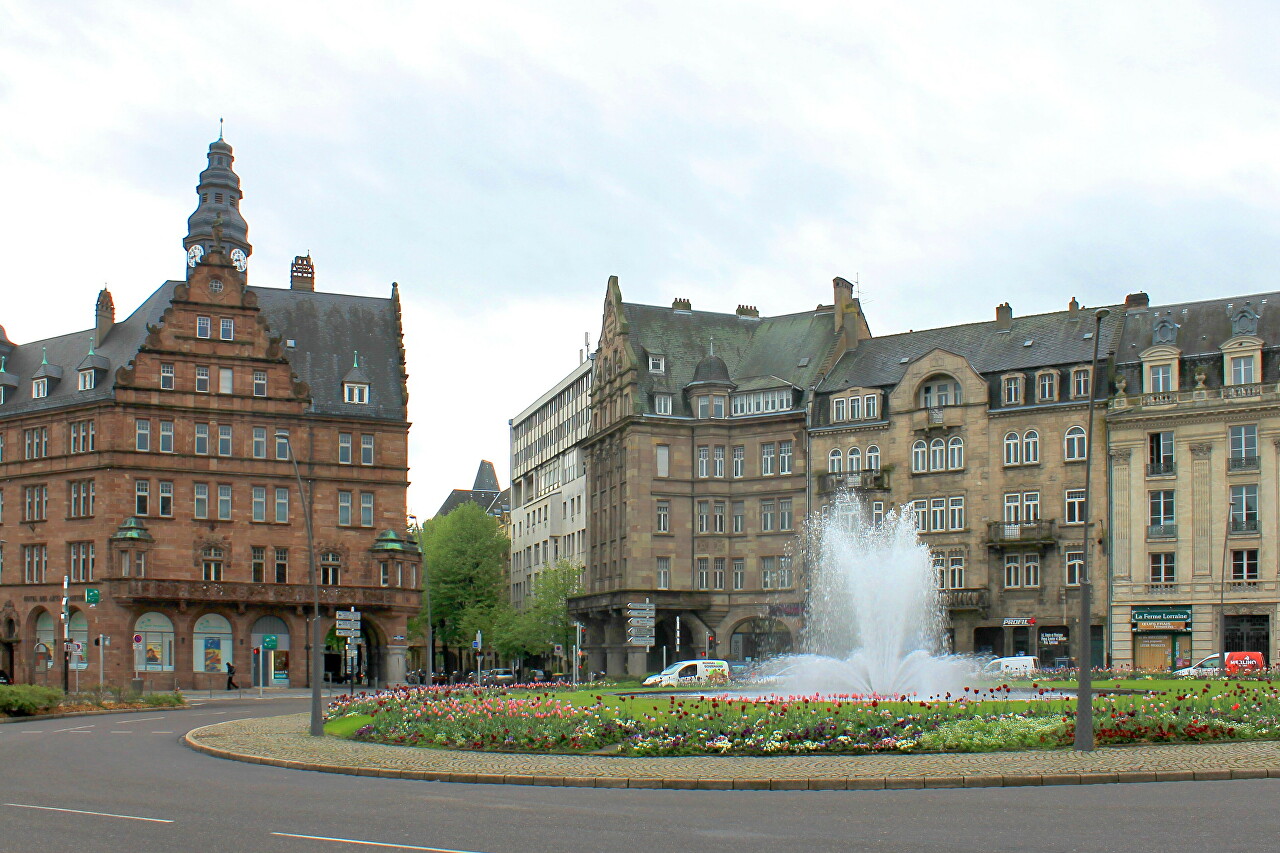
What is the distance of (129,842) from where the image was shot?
55.0 feet

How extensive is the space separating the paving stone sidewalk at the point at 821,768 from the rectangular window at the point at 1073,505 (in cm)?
5038

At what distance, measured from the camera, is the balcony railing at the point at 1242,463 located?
72.9 m

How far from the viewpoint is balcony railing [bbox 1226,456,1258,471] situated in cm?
7288

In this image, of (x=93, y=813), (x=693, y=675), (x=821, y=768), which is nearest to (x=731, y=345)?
(x=693, y=675)

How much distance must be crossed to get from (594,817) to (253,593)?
67050 mm

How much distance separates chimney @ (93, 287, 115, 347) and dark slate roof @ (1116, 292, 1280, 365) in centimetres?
5245

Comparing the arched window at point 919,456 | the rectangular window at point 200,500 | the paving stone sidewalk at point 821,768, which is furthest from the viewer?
the rectangular window at point 200,500

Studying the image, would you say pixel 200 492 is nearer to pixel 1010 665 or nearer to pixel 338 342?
pixel 338 342

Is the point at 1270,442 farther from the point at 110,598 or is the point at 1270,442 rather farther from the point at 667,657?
the point at 110,598

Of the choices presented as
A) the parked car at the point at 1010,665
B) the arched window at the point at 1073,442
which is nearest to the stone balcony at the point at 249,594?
the parked car at the point at 1010,665

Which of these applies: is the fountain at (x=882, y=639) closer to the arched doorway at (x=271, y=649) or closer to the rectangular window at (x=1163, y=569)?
the rectangular window at (x=1163, y=569)

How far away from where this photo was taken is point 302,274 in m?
102

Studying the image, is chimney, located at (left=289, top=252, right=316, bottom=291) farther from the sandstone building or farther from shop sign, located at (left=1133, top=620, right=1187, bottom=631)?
shop sign, located at (left=1133, top=620, right=1187, bottom=631)

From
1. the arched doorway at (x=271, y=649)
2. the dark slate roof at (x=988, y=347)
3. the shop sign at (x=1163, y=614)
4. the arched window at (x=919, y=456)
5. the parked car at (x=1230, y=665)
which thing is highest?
the dark slate roof at (x=988, y=347)
